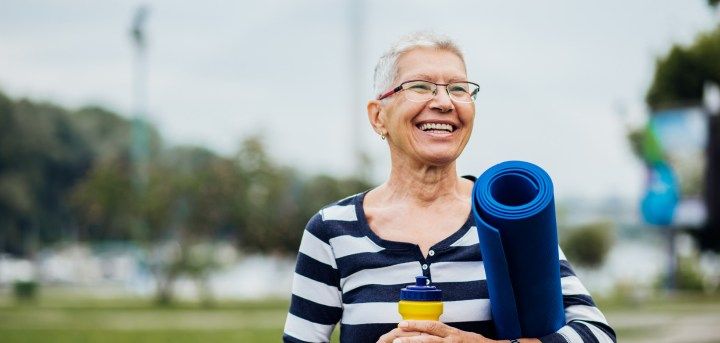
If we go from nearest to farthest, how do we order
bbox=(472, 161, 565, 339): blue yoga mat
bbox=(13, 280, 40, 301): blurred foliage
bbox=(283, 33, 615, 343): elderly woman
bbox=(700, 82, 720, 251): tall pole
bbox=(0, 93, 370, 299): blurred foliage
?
bbox=(472, 161, 565, 339): blue yoga mat → bbox=(283, 33, 615, 343): elderly woman → bbox=(700, 82, 720, 251): tall pole → bbox=(0, 93, 370, 299): blurred foliage → bbox=(13, 280, 40, 301): blurred foliage

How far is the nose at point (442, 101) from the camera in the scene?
2.34m

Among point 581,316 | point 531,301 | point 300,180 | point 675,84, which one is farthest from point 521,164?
point 300,180

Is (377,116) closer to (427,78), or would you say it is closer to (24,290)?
(427,78)

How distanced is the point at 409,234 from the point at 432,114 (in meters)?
0.30

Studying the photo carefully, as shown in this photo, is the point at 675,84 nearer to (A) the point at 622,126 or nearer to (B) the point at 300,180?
(A) the point at 622,126

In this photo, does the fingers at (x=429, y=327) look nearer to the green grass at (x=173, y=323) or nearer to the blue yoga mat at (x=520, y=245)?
the blue yoga mat at (x=520, y=245)

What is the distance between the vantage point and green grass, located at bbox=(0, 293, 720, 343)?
55.4 ft

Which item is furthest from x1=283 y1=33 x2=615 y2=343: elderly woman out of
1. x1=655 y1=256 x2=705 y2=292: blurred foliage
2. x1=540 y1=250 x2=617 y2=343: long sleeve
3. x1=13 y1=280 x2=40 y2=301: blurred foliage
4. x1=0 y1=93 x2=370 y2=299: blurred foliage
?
x1=655 y1=256 x2=705 y2=292: blurred foliage

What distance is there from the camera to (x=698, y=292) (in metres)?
37.7

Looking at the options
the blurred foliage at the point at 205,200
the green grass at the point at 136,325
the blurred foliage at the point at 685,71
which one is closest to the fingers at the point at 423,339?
the green grass at the point at 136,325

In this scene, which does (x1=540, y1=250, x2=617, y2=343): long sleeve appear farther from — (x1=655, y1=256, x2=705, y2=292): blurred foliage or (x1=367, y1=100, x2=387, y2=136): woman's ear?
(x1=655, y1=256, x2=705, y2=292): blurred foliage

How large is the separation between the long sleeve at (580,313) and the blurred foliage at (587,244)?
48204 millimetres

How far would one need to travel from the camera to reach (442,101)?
2.34 meters

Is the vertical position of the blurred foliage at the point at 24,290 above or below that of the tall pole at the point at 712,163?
below
